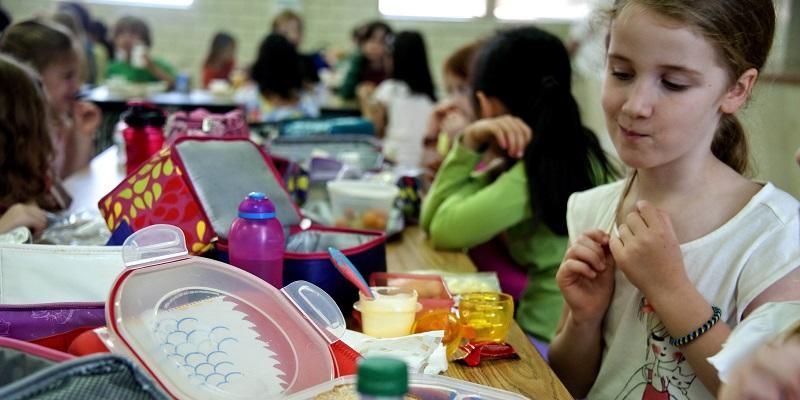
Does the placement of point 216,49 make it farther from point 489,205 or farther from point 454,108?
point 489,205

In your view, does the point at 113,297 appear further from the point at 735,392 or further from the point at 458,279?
the point at 458,279

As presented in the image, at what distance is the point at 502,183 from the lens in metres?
2.00

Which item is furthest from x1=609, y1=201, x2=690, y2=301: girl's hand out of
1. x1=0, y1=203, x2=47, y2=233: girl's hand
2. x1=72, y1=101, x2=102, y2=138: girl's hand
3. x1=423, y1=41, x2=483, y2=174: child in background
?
x1=72, y1=101, x2=102, y2=138: girl's hand

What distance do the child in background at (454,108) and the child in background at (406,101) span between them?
49cm

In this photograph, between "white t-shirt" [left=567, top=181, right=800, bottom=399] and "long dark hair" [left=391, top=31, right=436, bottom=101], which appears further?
"long dark hair" [left=391, top=31, right=436, bottom=101]

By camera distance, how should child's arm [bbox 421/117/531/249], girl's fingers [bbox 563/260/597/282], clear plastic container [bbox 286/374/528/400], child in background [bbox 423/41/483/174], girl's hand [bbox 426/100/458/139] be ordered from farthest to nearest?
girl's hand [bbox 426/100/458/139]
child in background [bbox 423/41/483/174]
child's arm [bbox 421/117/531/249]
girl's fingers [bbox 563/260/597/282]
clear plastic container [bbox 286/374/528/400]

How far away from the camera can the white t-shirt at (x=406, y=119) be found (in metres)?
4.00

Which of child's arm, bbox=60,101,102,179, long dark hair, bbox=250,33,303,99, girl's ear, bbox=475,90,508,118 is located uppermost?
girl's ear, bbox=475,90,508,118

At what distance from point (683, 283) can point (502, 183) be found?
2.73 ft

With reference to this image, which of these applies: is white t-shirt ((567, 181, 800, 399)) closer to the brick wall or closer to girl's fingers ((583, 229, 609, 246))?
girl's fingers ((583, 229, 609, 246))

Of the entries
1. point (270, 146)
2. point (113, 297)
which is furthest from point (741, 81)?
point (270, 146)

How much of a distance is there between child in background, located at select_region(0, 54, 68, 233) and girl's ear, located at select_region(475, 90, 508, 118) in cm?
114

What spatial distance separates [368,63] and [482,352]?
15.7ft

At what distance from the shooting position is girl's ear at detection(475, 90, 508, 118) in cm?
225
